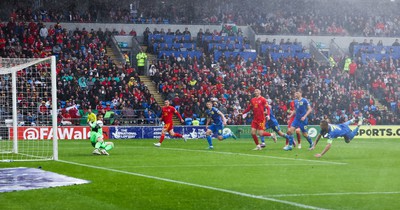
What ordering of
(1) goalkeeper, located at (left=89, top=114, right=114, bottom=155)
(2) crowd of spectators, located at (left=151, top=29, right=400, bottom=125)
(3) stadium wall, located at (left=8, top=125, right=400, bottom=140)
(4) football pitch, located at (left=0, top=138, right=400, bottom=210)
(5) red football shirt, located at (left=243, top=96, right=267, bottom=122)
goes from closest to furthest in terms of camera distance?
(4) football pitch, located at (left=0, top=138, right=400, bottom=210) → (1) goalkeeper, located at (left=89, top=114, right=114, bottom=155) → (5) red football shirt, located at (left=243, top=96, right=267, bottom=122) → (3) stadium wall, located at (left=8, top=125, right=400, bottom=140) → (2) crowd of spectators, located at (left=151, top=29, right=400, bottom=125)

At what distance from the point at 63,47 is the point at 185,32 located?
32.7ft

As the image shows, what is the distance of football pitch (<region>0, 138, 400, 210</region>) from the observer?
1214 cm

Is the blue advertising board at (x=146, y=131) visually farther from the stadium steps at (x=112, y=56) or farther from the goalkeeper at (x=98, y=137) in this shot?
the goalkeeper at (x=98, y=137)

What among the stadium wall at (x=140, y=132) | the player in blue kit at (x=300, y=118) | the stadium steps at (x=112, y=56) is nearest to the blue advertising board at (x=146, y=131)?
the stadium wall at (x=140, y=132)

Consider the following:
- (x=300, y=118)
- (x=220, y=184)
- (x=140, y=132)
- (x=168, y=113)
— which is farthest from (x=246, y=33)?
(x=220, y=184)

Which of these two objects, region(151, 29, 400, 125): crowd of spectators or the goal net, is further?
region(151, 29, 400, 125): crowd of spectators

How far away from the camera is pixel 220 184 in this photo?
595 inches

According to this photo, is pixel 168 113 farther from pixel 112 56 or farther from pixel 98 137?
pixel 112 56

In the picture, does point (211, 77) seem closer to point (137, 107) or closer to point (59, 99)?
point (137, 107)

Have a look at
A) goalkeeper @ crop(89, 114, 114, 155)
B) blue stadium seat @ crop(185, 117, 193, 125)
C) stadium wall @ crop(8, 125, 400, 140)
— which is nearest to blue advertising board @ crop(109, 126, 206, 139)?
stadium wall @ crop(8, 125, 400, 140)

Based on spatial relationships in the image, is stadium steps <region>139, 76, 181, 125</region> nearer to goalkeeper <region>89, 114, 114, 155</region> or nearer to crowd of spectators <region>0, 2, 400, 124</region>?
crowd of spectators <region>0, 2, 400, 124</region>

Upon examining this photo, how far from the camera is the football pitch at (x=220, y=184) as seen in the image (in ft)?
39.8

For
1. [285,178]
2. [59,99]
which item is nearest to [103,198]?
[285,178]

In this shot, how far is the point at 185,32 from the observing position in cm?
5191
